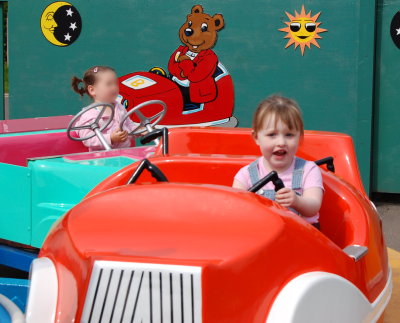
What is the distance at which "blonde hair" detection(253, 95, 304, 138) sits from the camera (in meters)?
2.28

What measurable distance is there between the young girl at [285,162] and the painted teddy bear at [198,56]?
11.8 feet

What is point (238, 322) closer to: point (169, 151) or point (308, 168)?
point (308, 168)

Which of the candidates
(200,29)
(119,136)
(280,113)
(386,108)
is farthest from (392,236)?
(280,113)

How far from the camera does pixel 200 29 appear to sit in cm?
596

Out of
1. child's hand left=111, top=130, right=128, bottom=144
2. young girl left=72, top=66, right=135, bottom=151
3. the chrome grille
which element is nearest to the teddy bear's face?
young girl left=72, top=66, right=135, bottom=151

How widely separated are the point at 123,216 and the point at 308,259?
50 centimetres

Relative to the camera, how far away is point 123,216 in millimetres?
1849

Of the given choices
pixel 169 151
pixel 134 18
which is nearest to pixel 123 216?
pixel 169 151

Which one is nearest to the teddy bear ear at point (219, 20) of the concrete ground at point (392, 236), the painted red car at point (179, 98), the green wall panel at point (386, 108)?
the painted red car at point (179, 98)

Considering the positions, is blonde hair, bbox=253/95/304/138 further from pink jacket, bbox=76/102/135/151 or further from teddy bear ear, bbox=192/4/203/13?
teddy bear ear, bbox=192/4/203/13

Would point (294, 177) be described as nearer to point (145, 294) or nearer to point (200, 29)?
point (145, 294)

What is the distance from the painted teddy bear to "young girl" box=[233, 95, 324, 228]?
361 cm

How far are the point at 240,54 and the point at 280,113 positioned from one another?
3717 mm

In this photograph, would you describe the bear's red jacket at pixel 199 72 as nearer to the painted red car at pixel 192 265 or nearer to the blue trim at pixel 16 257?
the blue trim at pixel 16 257
